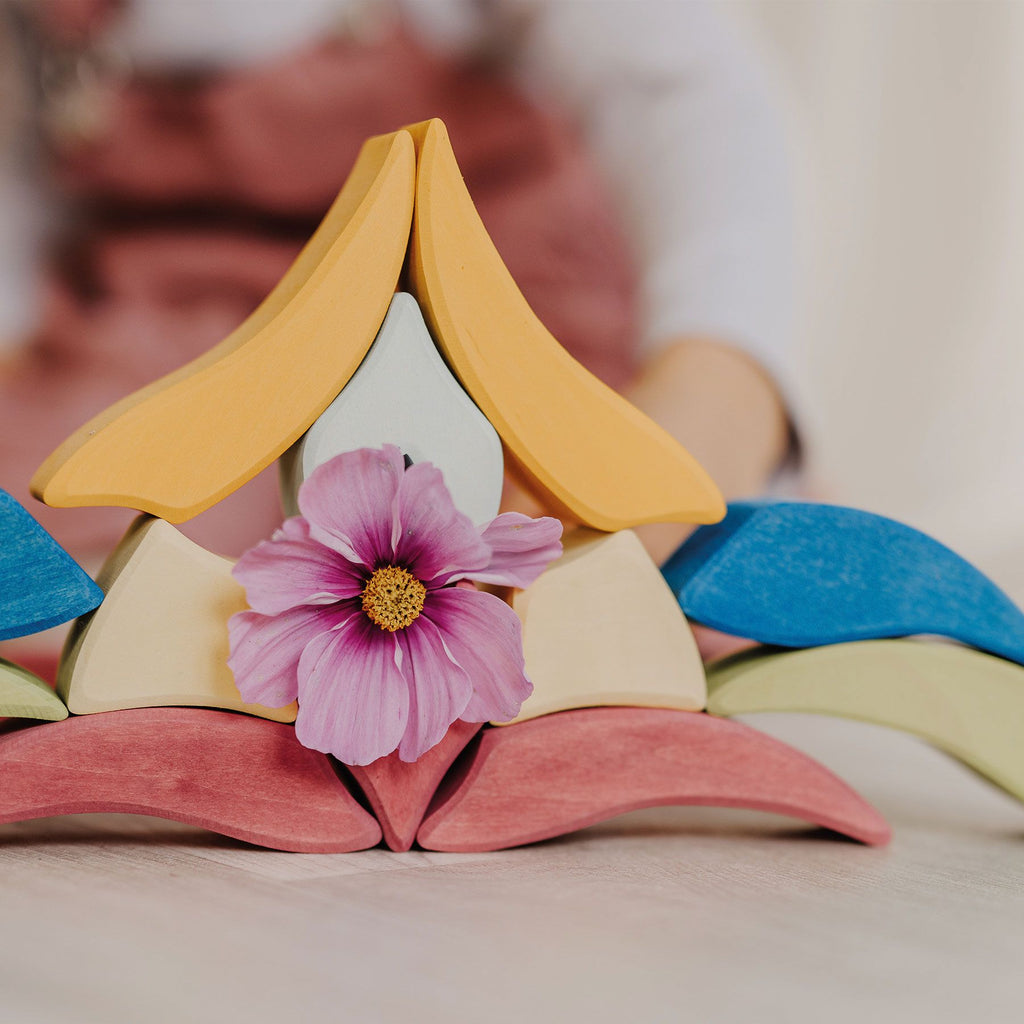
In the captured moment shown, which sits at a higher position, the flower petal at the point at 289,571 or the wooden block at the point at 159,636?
the flower petal at the point at 289,571

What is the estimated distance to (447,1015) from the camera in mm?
252

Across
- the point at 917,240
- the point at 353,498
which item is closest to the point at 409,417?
the point at 353,498

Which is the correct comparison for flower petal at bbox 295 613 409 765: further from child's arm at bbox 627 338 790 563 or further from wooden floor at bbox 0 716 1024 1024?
child's arm at bbox 627 338 790 563

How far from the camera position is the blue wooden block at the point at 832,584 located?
0.39 meters

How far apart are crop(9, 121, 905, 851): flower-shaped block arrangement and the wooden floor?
2 cm

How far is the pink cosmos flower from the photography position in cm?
34

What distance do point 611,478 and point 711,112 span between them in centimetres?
58

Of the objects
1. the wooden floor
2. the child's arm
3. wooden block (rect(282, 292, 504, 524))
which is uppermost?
the child's arm

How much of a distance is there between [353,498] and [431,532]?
0.03 m

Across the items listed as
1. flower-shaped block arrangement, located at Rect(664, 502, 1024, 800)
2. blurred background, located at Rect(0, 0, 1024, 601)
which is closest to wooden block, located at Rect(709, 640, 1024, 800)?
flower-shaped block arrangement, located at Rect(664, 502, 1024, 800)

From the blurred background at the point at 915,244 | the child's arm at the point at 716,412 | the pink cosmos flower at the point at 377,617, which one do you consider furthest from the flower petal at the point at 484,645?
the blurred background at the point at 915,244

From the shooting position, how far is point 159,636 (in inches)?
13.9

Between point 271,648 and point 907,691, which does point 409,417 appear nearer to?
point 271,648

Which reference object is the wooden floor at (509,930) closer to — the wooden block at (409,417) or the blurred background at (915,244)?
the wooden block at (409,417)
